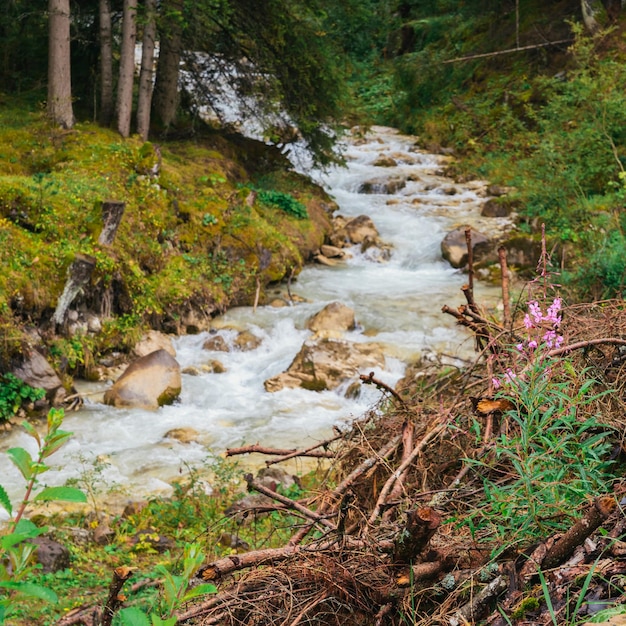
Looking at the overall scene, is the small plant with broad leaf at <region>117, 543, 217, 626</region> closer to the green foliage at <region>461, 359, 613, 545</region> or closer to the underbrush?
the underbrush

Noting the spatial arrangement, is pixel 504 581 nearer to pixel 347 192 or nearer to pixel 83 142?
pixel 83 142

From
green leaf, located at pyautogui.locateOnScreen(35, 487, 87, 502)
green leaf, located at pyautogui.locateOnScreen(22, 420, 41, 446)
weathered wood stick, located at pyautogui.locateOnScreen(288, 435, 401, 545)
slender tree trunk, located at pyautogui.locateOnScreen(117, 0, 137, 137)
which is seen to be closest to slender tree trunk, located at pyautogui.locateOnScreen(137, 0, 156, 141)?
slender tree trunk, located at pyautogui.locateOnScreen(117, 0, 137, 137)

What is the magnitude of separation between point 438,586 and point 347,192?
16202 mm

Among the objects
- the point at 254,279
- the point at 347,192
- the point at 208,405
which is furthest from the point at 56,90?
the point at 347,192

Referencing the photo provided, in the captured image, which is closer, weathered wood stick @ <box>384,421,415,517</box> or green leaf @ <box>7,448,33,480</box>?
green leaf @ <box>7,448,33,480</box>

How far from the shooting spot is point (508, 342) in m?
3.56

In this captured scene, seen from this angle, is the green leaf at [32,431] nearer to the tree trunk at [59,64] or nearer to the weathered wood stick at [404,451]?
Result: the weathered wood stick at [404,451]

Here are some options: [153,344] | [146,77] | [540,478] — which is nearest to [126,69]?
[146,77]

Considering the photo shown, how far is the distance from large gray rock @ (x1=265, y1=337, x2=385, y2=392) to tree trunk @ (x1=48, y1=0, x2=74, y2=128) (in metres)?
6.10

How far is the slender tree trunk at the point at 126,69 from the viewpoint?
37.4 ft

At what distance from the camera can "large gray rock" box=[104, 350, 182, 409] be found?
7938 millimetres

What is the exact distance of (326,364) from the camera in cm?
882

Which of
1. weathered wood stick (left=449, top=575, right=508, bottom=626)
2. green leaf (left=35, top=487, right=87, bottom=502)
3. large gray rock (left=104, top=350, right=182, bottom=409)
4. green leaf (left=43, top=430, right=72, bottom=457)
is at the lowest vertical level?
large gray rock (left=104, top=350, right=182, bottom=409)

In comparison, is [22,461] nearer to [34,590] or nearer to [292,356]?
[34,590]
